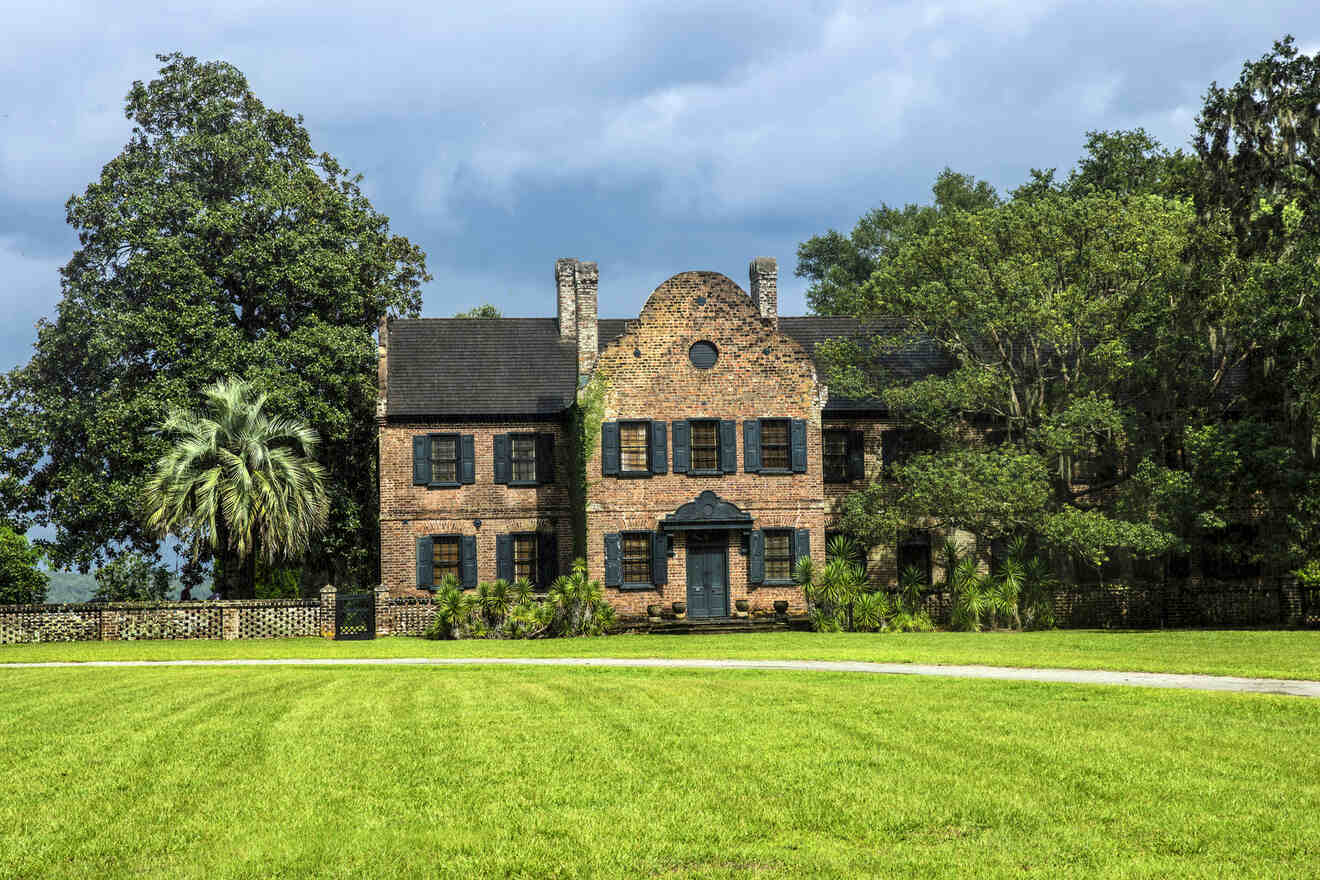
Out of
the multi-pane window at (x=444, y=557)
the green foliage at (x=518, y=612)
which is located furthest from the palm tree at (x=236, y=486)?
the green foliage at (x=518, y=612)

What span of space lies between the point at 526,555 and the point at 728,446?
21.8ft

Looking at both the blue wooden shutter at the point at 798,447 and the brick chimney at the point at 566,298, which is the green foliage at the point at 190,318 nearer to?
the brick chimney at the point at 566,298

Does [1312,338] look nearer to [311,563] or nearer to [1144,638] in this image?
[1144,638]

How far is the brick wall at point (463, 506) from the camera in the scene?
113ft

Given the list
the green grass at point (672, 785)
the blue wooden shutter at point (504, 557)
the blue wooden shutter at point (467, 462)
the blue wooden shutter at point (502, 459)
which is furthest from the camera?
the blue wooden shutter at point (502, 459)

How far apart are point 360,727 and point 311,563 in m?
29.5

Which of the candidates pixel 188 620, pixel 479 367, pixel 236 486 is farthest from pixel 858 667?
pixel 479 367

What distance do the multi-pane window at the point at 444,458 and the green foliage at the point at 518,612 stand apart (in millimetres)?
5669

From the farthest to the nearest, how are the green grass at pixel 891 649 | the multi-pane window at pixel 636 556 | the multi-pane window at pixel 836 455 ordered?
1. the multi-pane window at pixel 836 455
2. the multi-pane window at pixel 636 556
3. the green grass at pixel 891 649

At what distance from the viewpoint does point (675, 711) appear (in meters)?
13.0

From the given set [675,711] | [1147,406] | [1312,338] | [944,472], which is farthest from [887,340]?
[675,711]

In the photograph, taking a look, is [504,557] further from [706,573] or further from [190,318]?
[190,318]

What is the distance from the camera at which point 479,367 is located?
36750mm

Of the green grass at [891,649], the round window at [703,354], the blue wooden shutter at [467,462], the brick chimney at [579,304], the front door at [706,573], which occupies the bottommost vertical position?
the green grass at [891,649]
